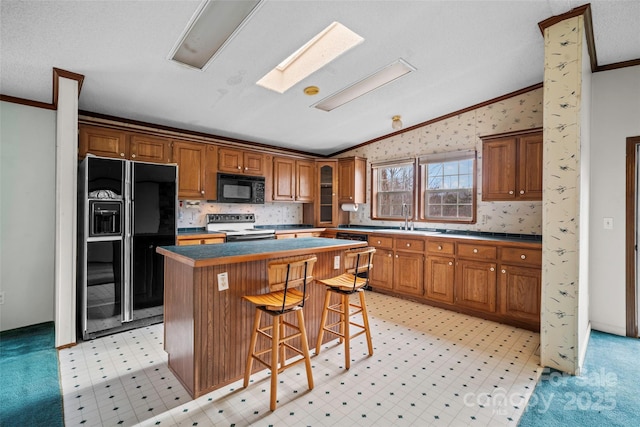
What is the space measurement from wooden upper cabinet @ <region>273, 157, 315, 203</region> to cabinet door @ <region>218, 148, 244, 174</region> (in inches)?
25.5

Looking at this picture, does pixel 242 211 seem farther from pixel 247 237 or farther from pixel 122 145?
pixel 122 145

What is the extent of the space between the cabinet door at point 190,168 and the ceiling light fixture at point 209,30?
1.50 m

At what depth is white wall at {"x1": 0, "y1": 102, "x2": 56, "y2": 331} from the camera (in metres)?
3.10

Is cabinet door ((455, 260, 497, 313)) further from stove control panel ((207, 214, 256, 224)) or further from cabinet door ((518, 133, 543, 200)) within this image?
stove control panel ((207, 214, 256, 224))

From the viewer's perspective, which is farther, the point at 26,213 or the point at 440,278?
the point at 440,278

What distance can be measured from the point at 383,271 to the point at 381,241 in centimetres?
45

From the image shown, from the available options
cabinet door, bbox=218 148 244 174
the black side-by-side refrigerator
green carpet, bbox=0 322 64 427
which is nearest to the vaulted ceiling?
cabinet door, bbox=218 148 244 174

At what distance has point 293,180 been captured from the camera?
210 inches

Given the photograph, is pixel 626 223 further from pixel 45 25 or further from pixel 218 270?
pixel 45 25

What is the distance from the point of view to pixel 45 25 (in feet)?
6.87

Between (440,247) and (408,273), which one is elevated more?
(440,247)

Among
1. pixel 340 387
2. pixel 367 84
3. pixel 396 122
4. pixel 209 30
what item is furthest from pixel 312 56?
pixel 340 387

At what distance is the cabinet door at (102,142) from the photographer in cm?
329

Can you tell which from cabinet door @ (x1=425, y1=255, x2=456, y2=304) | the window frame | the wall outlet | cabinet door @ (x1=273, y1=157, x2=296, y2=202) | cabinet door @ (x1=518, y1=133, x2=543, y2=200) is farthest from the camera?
cabinet door @ (x1=273, y1=157, x2=296, y2=202)
